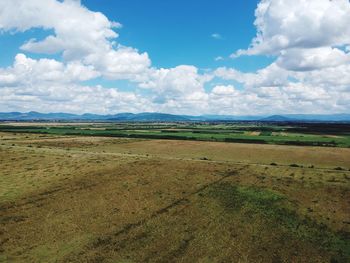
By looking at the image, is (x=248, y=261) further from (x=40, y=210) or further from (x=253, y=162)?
→ (x=253, y=162)

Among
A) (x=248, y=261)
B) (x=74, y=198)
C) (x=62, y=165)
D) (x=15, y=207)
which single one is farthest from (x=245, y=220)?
(x=62, y=165)

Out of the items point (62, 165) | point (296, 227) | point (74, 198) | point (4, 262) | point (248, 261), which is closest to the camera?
point (4, 262)

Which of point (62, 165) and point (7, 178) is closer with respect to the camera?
point (7, 178)

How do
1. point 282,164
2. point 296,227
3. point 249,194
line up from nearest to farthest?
point 296,227 → point 249,194 → point 282,164

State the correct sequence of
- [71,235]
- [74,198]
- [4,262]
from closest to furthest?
[4,262], [71,235], [74,198]

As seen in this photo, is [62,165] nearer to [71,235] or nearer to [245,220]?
[71,235]

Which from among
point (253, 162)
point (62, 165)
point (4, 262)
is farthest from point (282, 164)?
point (4, 262)
